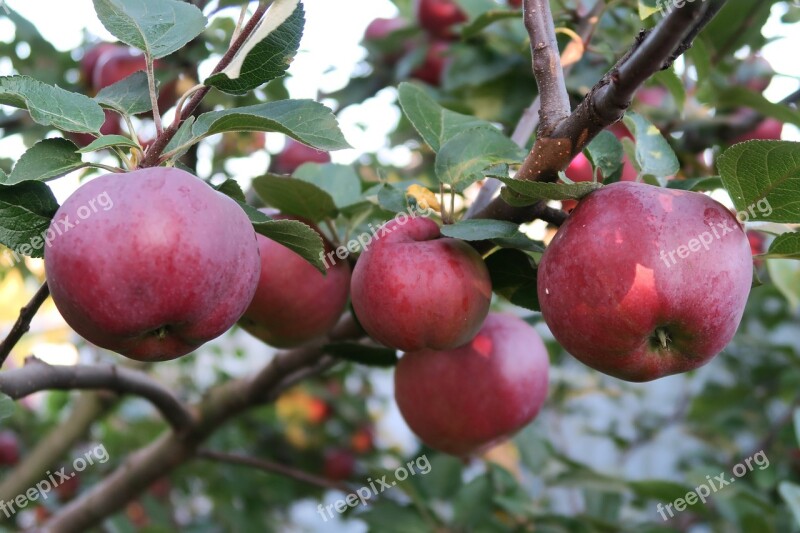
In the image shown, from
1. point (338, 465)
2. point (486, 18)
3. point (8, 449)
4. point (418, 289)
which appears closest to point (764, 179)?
point (418, 289)

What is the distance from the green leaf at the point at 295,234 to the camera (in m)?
0.59

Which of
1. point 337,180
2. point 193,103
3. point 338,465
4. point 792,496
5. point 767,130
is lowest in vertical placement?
point 338,465

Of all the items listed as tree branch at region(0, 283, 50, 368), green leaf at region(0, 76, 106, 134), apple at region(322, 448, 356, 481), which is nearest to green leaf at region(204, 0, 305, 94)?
green leaf at region(0, 76, 106, 134)

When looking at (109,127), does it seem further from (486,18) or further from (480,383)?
(480,383)

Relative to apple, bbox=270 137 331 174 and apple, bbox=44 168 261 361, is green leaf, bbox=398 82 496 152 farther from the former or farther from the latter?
apple, bbox=270 137 331 174

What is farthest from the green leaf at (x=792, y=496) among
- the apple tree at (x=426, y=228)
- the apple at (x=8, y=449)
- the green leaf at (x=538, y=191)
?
the apple at (x=8, y=449)

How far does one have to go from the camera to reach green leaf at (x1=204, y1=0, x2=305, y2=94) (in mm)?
545

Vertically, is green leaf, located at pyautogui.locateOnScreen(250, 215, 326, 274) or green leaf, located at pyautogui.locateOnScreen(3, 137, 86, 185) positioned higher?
green leaf, located at pyautogui.locateOnScreen(3, 137, 86, 185)

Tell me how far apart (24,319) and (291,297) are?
258mm

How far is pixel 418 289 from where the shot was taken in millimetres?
620

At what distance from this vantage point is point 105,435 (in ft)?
6.45

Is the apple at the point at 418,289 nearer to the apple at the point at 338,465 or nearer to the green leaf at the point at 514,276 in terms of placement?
the green leaf at the point at 514,276

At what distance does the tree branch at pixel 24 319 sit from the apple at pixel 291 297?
0.21 meters

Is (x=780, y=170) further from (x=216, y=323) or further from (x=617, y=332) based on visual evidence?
(x=216, y=323)
